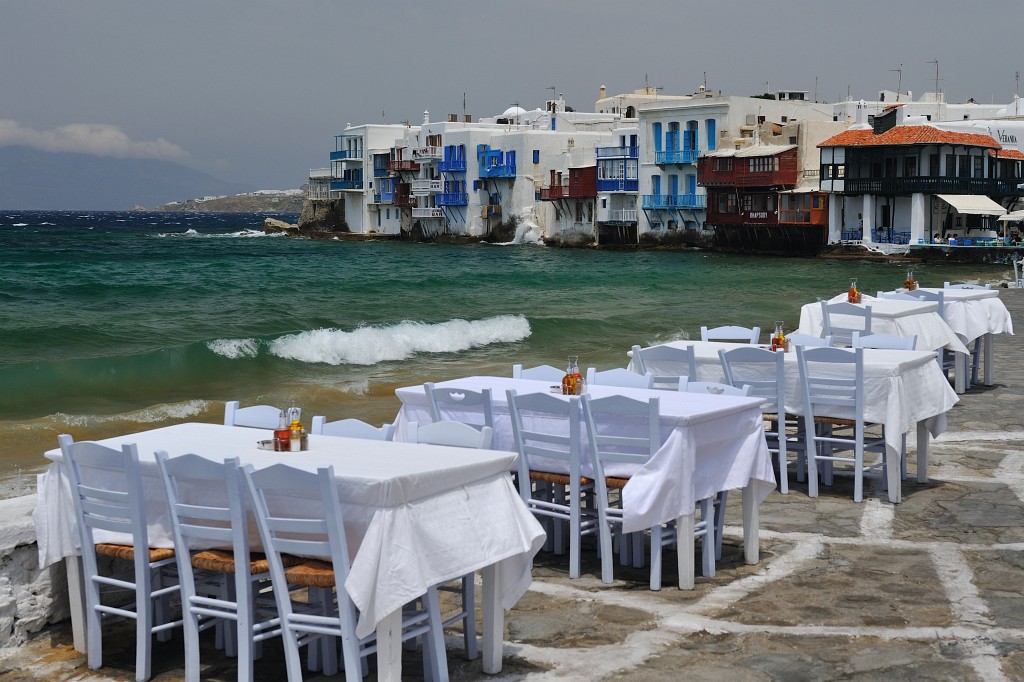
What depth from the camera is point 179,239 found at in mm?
95500

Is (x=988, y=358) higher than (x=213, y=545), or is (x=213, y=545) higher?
(x=213, y=545)

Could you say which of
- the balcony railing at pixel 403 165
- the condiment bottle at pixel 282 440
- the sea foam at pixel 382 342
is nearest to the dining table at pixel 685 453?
the condiment bottle at pixel 282 440

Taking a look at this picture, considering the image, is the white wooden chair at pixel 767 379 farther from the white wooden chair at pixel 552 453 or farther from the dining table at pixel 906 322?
the dining table at pixel 906 322

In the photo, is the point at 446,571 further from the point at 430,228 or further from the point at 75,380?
the point at 430,228

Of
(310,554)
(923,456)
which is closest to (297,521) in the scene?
(310,554)

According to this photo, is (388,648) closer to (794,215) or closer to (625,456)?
(625,456)

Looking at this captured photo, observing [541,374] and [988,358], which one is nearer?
[541,374]

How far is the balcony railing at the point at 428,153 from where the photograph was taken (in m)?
88.1

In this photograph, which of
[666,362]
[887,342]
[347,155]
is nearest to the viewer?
[666,362]

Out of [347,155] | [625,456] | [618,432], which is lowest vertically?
[625,456]

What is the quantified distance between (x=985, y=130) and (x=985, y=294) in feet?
179

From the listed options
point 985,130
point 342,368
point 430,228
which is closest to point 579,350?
point 342,368

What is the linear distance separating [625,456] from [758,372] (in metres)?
2.75

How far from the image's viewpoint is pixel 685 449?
643 centimetres
